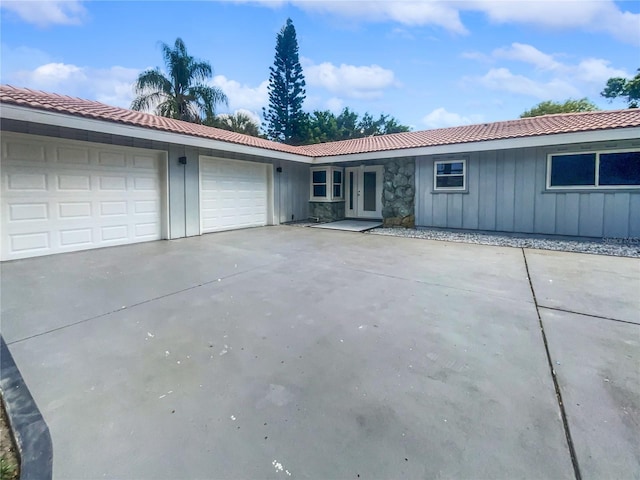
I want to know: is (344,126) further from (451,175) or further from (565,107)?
(451,175)

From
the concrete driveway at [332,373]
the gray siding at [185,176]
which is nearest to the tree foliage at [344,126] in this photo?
the gray siding at [185,176]

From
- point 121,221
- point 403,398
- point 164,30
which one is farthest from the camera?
point 164,30

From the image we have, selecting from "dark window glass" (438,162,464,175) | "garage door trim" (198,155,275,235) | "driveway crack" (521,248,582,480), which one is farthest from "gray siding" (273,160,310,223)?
"driveway crack" (521,248,582,480)

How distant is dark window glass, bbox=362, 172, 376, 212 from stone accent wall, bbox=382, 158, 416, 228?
171 centimetres

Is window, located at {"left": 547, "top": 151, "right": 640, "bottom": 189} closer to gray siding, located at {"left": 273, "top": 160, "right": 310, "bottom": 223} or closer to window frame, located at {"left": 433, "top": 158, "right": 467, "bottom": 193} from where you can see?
window frame, located at {"left": 433, "top": 158, "right": 467, "bottom": 193}

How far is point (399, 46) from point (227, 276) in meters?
12.7

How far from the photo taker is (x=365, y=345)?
278 cm

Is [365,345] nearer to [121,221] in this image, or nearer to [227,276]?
[227,276]

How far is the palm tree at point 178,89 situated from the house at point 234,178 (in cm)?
910

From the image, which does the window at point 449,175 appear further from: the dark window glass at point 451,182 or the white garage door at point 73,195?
the white garage door at point 73,195

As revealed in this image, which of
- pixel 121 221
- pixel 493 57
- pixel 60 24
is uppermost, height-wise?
pixel 493 57

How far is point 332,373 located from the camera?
237 cm

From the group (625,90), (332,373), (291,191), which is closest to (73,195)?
(332,373)

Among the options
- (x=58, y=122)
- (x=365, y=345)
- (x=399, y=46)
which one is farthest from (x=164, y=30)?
(x=365, y=345)
